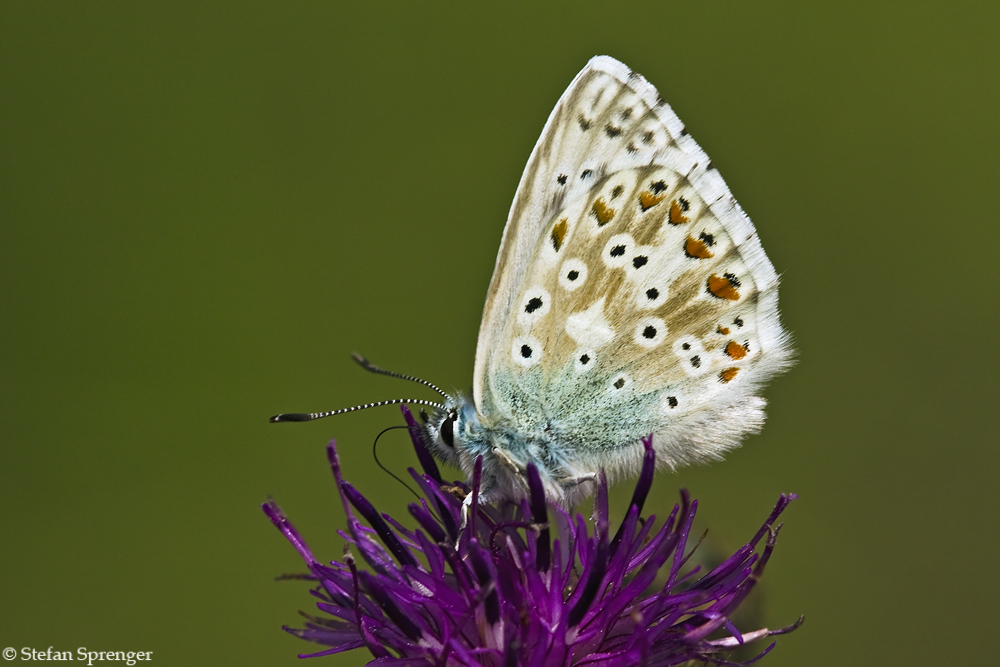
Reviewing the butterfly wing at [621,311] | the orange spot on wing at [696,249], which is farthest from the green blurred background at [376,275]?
the orange spot on wing at [696,249]

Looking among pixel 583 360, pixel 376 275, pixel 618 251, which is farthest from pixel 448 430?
pixel 376 275

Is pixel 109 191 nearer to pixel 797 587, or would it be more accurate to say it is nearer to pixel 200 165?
pixel 200 165

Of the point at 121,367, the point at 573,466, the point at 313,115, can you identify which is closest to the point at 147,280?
the point at 121,367

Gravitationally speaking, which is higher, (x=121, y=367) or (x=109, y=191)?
(x=109, y=191)

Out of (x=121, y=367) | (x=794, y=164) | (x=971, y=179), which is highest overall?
(x=121, y=367)

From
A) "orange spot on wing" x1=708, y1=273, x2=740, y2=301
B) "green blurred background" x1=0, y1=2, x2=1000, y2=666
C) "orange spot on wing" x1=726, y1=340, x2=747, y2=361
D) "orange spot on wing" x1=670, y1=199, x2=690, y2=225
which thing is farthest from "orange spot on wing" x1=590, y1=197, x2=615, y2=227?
"green blurred background" x1=0, y1=2, x2=1000, y2=666

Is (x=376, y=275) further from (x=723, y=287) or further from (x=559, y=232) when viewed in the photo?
(x=723, y=287)

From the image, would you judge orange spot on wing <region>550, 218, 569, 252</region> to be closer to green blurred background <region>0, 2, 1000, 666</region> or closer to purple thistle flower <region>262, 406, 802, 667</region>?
purple thistle flower <region>262, 406, 802, 667</region>
